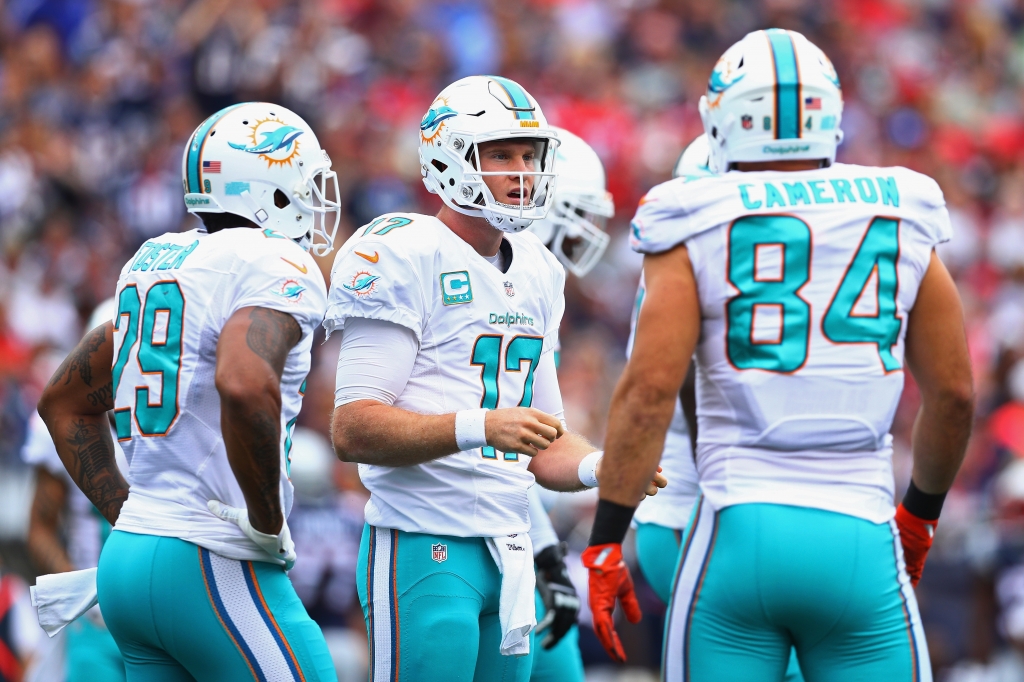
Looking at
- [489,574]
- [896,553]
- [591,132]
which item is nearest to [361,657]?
[489,574]

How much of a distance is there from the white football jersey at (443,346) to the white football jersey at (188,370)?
191 millimetres

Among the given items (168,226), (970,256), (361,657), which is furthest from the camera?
(970,256)

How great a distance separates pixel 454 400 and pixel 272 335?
0.54 metres

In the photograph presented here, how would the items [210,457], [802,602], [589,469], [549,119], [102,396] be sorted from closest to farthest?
1. [802,602]
2. [210,457]
3. [589,469]
4. [102,396]
5. [549,119]

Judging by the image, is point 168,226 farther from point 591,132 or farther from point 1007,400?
point 1007,400

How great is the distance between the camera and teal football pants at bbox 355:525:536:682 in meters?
3.53

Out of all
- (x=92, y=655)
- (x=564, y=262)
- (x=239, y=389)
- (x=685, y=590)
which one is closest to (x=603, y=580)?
(x=685, y=590)

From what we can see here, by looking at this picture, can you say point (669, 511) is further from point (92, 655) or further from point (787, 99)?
point (92, 655)

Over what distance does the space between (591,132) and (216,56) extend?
3546 millimetres

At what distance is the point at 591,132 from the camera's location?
1223 centimetres

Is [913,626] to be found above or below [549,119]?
below

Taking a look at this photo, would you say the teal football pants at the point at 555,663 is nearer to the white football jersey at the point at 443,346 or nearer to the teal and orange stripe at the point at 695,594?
the white football jersey at the point at 443,346

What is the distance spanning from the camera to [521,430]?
11.0 feet

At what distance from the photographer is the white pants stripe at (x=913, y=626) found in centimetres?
321
